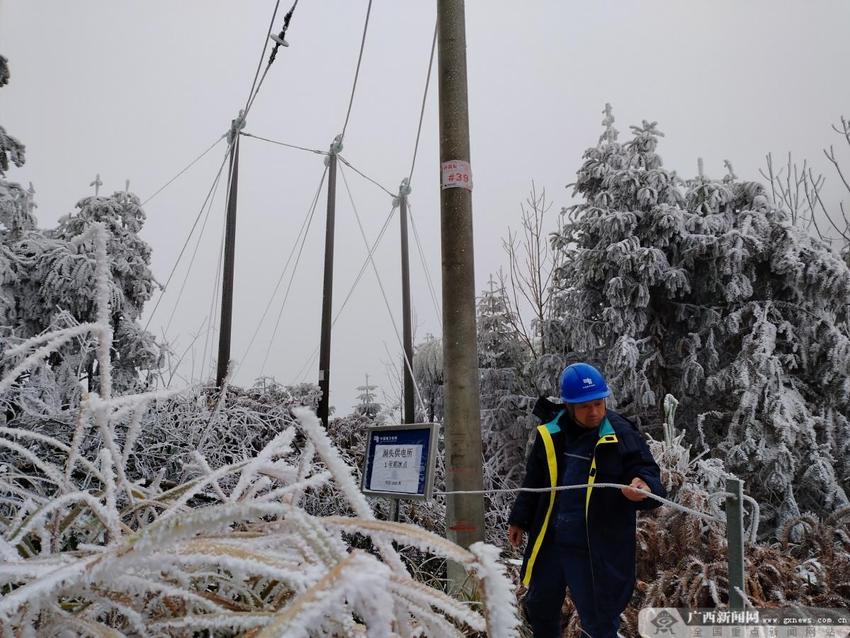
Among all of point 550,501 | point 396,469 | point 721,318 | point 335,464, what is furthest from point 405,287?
point 335,464

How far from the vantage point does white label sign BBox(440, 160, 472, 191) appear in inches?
139

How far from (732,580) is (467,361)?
153 centimetres

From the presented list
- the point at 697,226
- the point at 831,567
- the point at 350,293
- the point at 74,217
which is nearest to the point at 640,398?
the point at 697,226

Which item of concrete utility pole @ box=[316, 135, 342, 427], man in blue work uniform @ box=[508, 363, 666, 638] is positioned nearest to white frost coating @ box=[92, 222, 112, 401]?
man in blue work uniform @ box=[508, 363, 666, 638]

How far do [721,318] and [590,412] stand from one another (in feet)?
23.5

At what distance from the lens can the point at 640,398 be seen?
9070mm

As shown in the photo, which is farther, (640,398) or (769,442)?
(640,398)

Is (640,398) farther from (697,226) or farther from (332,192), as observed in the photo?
(332,192)

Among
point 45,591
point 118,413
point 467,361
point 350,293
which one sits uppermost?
point 350,293

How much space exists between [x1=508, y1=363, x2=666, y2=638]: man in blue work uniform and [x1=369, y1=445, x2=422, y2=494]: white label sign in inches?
22.5

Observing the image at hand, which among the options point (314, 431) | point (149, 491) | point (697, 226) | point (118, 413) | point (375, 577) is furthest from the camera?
point (697, 226)

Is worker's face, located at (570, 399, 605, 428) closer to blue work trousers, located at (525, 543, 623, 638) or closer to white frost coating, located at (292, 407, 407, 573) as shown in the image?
blue work trousers, located at (525, 543, 623, 638)

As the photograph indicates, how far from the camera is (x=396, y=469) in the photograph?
129 inches

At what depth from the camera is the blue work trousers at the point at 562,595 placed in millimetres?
2994
